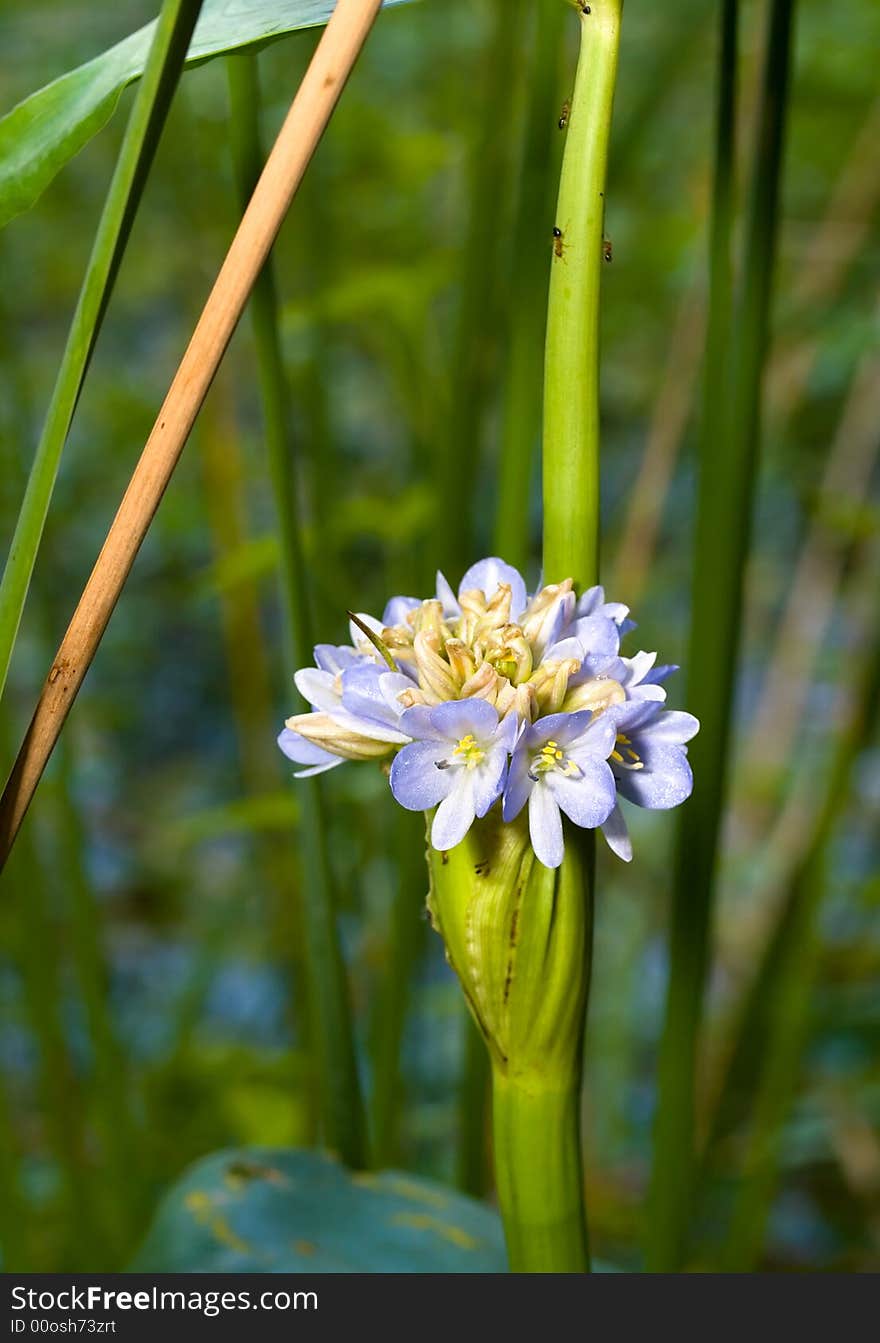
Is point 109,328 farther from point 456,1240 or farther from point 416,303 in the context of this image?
point 456,1240

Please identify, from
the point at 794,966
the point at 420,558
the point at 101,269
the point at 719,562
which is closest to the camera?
the point at 101,269

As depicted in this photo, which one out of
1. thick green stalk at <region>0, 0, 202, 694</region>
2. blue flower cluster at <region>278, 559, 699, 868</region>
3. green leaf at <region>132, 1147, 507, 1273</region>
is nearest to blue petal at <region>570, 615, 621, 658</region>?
blue flower cluster at <region>278, 559, 699, 868</region>

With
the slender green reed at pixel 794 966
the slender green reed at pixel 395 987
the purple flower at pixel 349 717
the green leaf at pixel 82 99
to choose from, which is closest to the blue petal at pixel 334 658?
the purple flower at pixel 349 717

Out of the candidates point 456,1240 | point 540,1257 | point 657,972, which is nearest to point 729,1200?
point 657,972

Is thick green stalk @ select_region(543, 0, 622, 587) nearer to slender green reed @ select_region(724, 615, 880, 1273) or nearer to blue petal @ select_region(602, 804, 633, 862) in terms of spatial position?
blue petal @ select_region(602, 804, 633, 862)

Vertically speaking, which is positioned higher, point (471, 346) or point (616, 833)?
point (471, 346)

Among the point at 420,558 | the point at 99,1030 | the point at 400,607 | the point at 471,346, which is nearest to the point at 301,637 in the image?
the point at 400,607

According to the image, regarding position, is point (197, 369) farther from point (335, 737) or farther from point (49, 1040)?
point (49, 1040)
